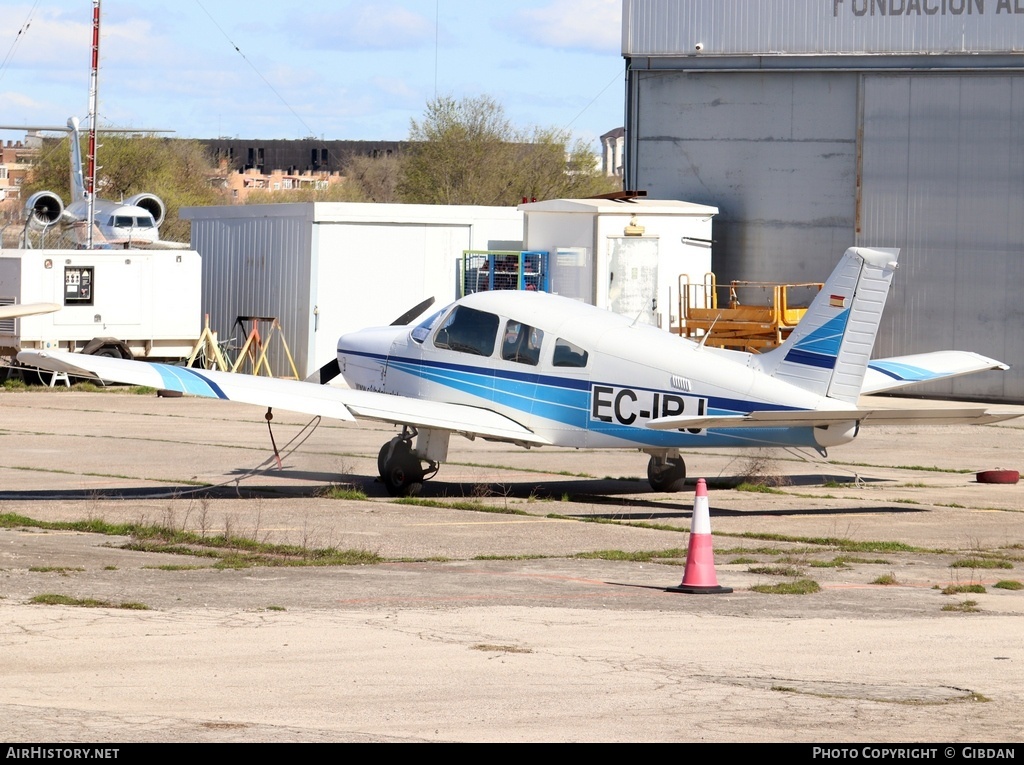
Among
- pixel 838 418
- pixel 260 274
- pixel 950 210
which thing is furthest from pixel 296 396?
pixel 950 210

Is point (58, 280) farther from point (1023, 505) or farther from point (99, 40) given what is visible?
point (1023, 505)

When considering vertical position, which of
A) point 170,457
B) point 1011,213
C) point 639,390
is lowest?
point 170,457

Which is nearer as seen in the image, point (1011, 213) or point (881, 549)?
point (881, 549)

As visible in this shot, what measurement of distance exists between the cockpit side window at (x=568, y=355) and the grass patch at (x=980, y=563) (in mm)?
5032

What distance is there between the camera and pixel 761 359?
55.5 feet

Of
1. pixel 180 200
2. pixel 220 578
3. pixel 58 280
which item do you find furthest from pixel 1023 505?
pixel 180 200

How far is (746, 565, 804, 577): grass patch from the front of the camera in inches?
511

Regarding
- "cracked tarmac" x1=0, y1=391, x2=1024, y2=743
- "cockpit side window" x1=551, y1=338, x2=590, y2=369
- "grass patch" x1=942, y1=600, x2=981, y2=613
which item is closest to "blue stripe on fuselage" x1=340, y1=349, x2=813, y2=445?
"cockpit side window" x1=551, y1=338, x2=590, y2=369

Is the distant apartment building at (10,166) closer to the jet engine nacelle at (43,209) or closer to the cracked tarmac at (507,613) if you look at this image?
the jet engine nacelle at (43,209)

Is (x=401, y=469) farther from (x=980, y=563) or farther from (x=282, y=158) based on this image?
(x=282, y=158)

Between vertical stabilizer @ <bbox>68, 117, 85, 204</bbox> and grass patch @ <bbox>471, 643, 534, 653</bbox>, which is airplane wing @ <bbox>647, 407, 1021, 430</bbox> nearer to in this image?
grass patch @ <bbox>471, 643, 534, 653</bbox>

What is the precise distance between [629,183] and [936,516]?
21.8 m

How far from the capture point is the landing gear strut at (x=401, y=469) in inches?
706

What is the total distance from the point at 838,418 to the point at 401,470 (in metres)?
4.93
